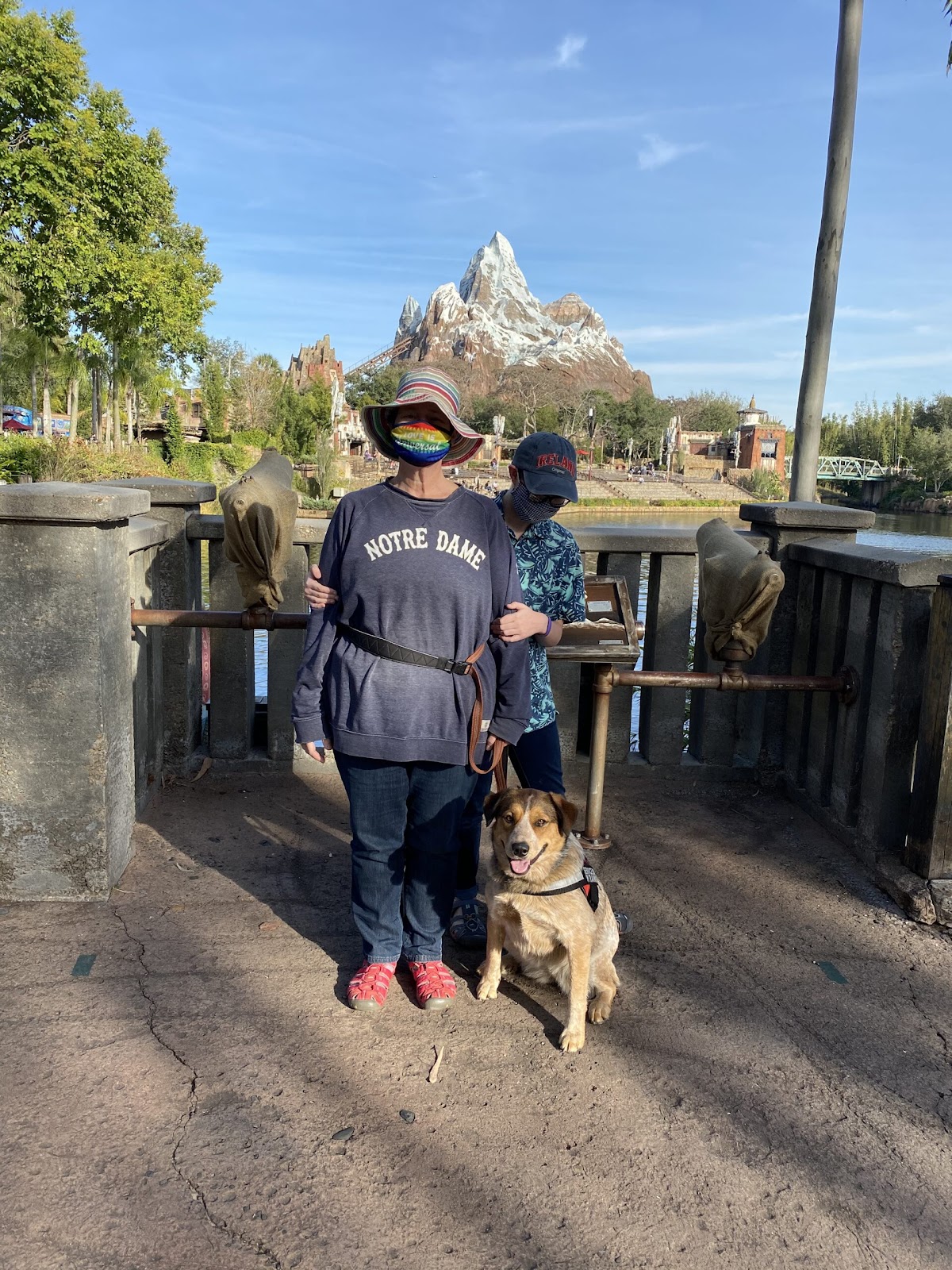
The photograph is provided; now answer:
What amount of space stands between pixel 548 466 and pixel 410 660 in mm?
957

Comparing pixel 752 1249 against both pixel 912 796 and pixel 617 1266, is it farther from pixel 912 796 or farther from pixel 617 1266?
pixel 912 796

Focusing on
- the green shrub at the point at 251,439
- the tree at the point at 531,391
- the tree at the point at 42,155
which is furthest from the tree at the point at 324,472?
the tree at the point at 531,391

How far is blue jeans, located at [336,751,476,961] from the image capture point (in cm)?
312

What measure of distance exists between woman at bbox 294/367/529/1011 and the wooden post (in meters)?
1.82

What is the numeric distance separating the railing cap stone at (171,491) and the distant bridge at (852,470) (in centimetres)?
8416

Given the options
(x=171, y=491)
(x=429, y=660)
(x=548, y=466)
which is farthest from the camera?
(x=171, y=491)

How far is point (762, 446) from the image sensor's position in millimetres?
122125

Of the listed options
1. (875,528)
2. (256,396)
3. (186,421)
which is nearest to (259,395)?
(256,396)

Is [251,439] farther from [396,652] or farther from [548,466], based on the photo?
[396,652]

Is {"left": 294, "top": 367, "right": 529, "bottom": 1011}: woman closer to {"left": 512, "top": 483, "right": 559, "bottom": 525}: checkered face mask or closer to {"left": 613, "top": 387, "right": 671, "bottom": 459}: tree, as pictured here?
{"left": 512, "top": 483, "right": 559, "bottom": 525}: checkered face mask

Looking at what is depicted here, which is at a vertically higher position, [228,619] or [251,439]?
[251,439]

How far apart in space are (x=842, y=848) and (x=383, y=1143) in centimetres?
297

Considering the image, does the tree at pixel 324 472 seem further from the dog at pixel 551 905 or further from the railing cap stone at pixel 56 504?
the dog at pixel 551 905

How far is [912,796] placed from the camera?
4.00m
